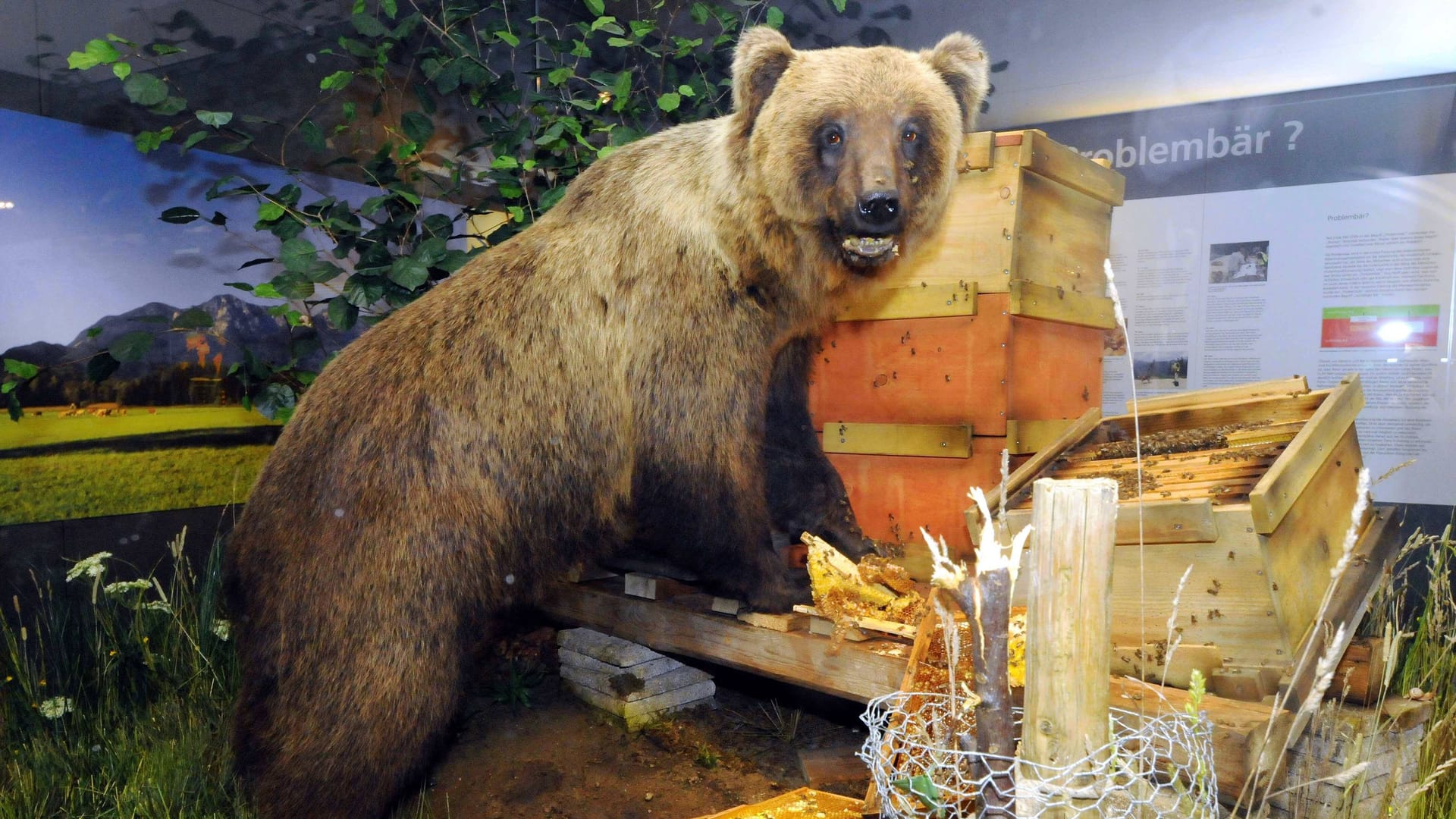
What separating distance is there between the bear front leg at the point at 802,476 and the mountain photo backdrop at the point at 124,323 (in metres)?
1.96

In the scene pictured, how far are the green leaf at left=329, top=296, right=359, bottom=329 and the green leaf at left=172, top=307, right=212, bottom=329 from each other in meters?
0.42

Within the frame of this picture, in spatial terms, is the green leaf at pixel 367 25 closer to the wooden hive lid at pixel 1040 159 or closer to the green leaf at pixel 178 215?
the green leaf at pixel 178 215

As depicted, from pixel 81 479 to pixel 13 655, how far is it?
617mm

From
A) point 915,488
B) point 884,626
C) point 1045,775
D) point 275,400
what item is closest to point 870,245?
point 915,488

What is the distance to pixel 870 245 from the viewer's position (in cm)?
235

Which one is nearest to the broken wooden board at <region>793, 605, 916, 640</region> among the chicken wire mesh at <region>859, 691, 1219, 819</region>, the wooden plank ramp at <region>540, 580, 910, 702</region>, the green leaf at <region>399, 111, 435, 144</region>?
the wooden plank ramp at <region>540, 580, 910, 702</region>

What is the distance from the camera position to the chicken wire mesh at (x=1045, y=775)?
1.31 meters

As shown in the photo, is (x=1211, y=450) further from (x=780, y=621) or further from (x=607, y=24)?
(x=607, y=24)

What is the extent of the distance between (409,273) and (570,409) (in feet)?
3.72

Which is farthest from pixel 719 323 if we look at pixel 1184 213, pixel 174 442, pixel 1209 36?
pixel 174 442

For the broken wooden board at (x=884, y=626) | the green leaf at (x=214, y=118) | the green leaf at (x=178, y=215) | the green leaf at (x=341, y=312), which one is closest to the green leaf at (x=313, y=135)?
the green leaf at (x=214, y=118)

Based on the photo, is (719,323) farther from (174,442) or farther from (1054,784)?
(174,442)

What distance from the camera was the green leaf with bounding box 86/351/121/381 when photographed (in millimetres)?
3193

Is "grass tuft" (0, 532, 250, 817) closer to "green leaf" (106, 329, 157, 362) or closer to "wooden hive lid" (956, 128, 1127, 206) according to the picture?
"green leaf" (106, 329, 157, 362)
